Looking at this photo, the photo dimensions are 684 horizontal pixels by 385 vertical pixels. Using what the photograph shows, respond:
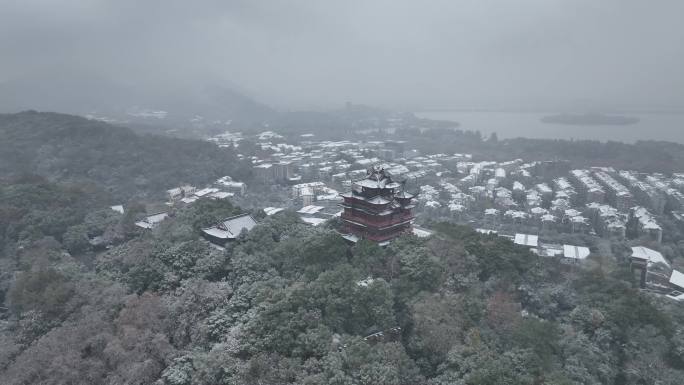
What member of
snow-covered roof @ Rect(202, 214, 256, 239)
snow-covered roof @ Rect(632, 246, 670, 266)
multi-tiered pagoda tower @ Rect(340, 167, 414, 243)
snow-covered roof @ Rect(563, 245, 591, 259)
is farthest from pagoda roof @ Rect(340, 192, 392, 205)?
snow-covered roof @ Rect(632, 246, 670, 266)

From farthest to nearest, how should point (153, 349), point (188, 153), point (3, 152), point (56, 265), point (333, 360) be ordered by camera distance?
point (188, 153), point (3, 152), point (56, 265), point (153, 349), point (333, 360)

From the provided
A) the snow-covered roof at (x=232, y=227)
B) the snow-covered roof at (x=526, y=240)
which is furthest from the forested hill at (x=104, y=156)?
the snow-covered roof at (x=526, y=240)

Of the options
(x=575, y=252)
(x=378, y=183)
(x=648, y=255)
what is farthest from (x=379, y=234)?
(x=648, y=255)

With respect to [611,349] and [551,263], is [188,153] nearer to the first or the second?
[551,263]

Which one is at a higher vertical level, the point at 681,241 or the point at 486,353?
the point at 486,353

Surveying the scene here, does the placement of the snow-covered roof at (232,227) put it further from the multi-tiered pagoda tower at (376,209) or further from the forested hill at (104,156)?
the forested hill at (104,156)

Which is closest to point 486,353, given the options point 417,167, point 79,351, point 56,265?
point 79,351

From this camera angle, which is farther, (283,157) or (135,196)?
(283,157)
